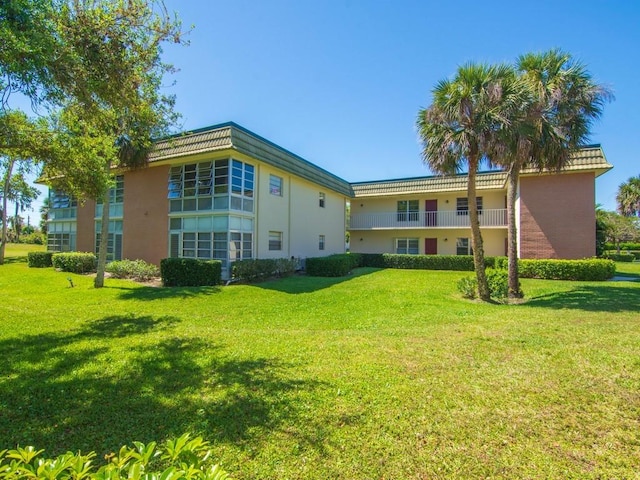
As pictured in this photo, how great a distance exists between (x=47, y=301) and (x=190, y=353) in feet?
27.8

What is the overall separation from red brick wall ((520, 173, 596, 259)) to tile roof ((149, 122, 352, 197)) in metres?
13.1

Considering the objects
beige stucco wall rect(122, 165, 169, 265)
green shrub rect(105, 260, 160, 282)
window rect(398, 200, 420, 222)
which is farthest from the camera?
window rect(398, 200, 420, 222)

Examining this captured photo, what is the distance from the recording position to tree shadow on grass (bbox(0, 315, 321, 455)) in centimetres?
342

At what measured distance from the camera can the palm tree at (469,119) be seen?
1054cm

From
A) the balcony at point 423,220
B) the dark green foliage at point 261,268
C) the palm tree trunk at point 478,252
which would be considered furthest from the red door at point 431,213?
the palm tree trunk at point 478,252

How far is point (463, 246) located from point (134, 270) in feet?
70.8

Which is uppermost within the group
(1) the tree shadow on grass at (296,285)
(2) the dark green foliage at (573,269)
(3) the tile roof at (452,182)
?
(3) the tile roof at (452,182)

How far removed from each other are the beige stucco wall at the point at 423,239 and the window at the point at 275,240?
36.3 feet

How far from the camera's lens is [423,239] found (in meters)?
26.5

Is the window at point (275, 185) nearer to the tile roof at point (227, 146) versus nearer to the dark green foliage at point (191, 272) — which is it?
the tile roof at point (227, 146)

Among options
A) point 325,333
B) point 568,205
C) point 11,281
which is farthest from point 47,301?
point 568,205

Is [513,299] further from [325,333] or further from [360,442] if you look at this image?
[360,442]

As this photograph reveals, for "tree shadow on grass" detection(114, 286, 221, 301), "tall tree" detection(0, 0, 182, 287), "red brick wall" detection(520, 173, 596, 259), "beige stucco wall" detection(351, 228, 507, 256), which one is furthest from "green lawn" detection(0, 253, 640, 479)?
"beige stucco wall" detection(351, 228, 507, 256)

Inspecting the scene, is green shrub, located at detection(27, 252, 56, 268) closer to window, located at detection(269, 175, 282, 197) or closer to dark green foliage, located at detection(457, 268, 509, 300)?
window, located at detection(269, 175, 282, 197)
